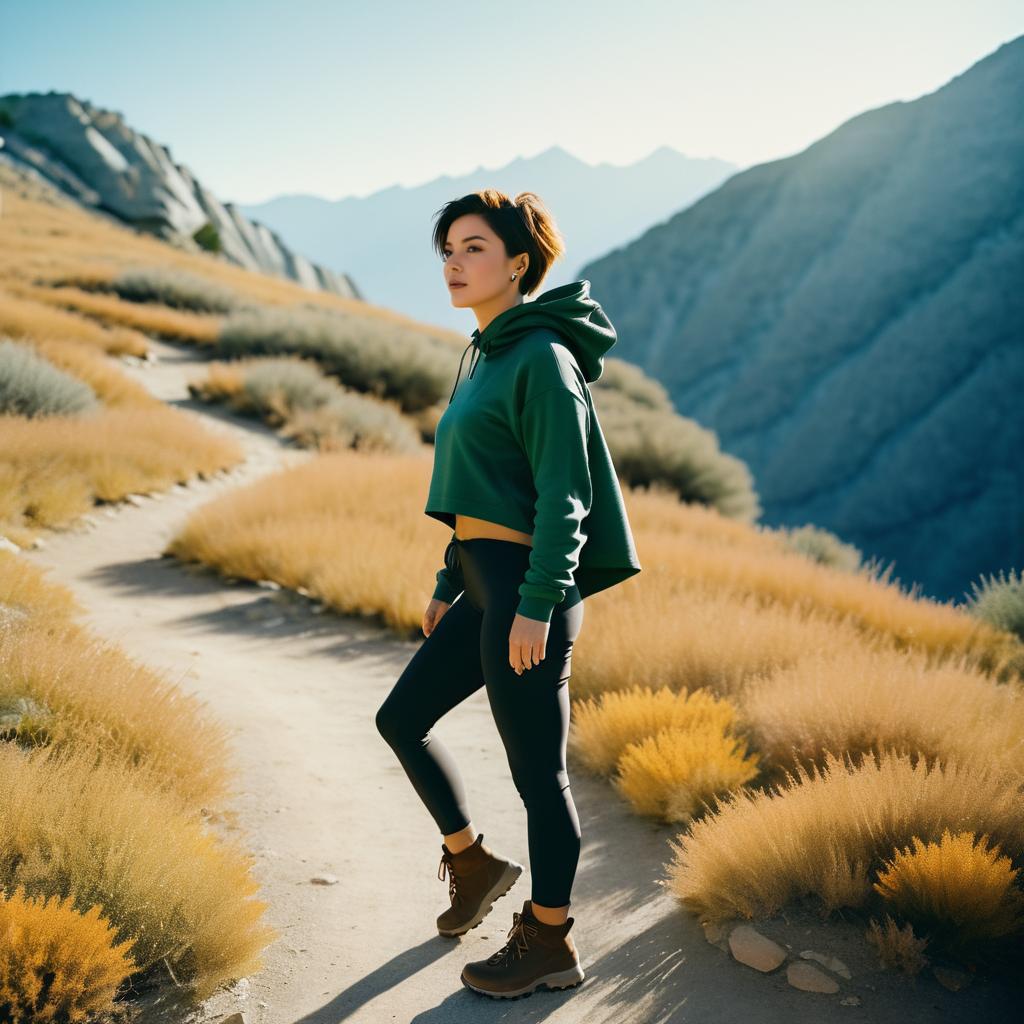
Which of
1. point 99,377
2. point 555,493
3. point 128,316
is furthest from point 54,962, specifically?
point 128,316

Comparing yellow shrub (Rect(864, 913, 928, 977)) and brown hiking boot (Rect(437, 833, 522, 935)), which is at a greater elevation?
brown hiking boot (Rect(437, 833, 522, 935))

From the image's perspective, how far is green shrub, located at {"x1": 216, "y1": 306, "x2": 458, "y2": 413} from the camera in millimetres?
16750

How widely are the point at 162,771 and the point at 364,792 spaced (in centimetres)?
100

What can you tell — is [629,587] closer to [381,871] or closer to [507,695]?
[381,871]

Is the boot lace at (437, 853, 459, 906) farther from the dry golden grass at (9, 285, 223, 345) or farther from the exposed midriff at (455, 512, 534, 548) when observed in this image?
the dry golden grass at (9, 285, 223, 345)

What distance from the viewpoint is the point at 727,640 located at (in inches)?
203

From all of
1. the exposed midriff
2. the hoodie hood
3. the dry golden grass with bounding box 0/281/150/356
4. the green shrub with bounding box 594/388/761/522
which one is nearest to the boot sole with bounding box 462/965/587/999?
the exposed midriff

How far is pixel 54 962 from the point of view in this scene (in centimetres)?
203

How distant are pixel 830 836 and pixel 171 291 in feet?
72.3

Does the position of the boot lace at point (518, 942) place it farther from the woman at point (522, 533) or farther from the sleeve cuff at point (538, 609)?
the sleeve cuff at point (538, 609)

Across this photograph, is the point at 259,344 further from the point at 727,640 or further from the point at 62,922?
the point at 62,922

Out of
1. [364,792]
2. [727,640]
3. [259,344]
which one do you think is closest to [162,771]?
[364,792]

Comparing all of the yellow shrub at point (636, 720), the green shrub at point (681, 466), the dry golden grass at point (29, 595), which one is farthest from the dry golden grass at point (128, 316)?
the yellow shrub at point (636, 720)

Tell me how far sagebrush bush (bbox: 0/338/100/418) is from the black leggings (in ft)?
28.2
